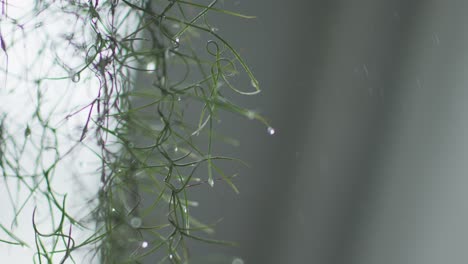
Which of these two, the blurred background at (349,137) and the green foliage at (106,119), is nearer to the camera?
the green foliage at (106,119)

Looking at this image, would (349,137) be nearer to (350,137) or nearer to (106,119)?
(350,137)

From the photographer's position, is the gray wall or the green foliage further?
the gray wall

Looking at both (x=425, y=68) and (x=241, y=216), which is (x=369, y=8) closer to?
(x=425, y=68)

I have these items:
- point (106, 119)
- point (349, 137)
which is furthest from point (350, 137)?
point (106, 119)

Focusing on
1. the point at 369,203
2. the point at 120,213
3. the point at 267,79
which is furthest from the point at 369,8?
the point at 120,213
